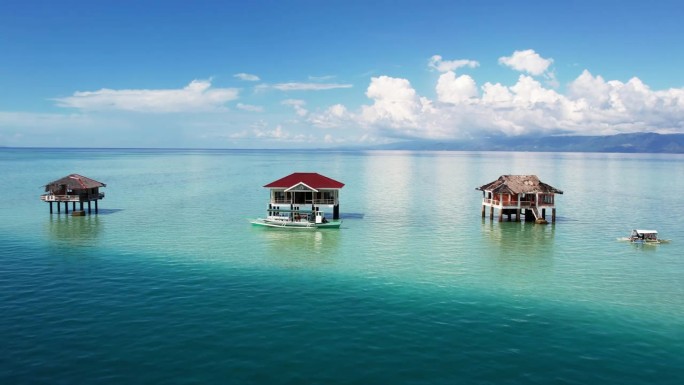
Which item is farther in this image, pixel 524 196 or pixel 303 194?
pixel 524 196

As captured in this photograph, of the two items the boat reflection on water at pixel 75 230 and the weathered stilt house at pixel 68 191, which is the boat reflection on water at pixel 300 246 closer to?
the boat reflection on water at pixel 75 230

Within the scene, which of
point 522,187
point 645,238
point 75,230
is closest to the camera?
point 645,238

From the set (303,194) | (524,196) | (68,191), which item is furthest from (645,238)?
(68,191)

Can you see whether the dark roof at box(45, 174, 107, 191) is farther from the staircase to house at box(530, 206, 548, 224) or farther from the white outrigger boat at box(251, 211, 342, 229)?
the staircase to house at box(530, 206, 548, 224)

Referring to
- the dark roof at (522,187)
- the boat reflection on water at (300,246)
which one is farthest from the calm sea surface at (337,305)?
the dark roof at (522,187)

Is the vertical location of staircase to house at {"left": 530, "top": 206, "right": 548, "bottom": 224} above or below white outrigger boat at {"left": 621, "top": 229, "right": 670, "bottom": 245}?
above

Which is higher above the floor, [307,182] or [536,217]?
[307,182]

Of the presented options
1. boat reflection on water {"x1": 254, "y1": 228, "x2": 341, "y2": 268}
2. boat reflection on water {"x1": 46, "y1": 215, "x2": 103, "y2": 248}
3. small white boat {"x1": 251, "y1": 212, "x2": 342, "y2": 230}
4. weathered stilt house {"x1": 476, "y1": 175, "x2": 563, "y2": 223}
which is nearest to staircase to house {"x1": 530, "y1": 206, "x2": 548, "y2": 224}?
weathered stilt house {"x1": 476, "y1": 175, "x2": 563, "y2": 223}

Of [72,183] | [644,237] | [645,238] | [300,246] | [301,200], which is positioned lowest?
[300,246]

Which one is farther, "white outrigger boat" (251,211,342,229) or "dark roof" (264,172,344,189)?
"dark roof" (264,172,344,189)

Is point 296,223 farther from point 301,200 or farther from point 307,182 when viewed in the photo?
point 307,182
